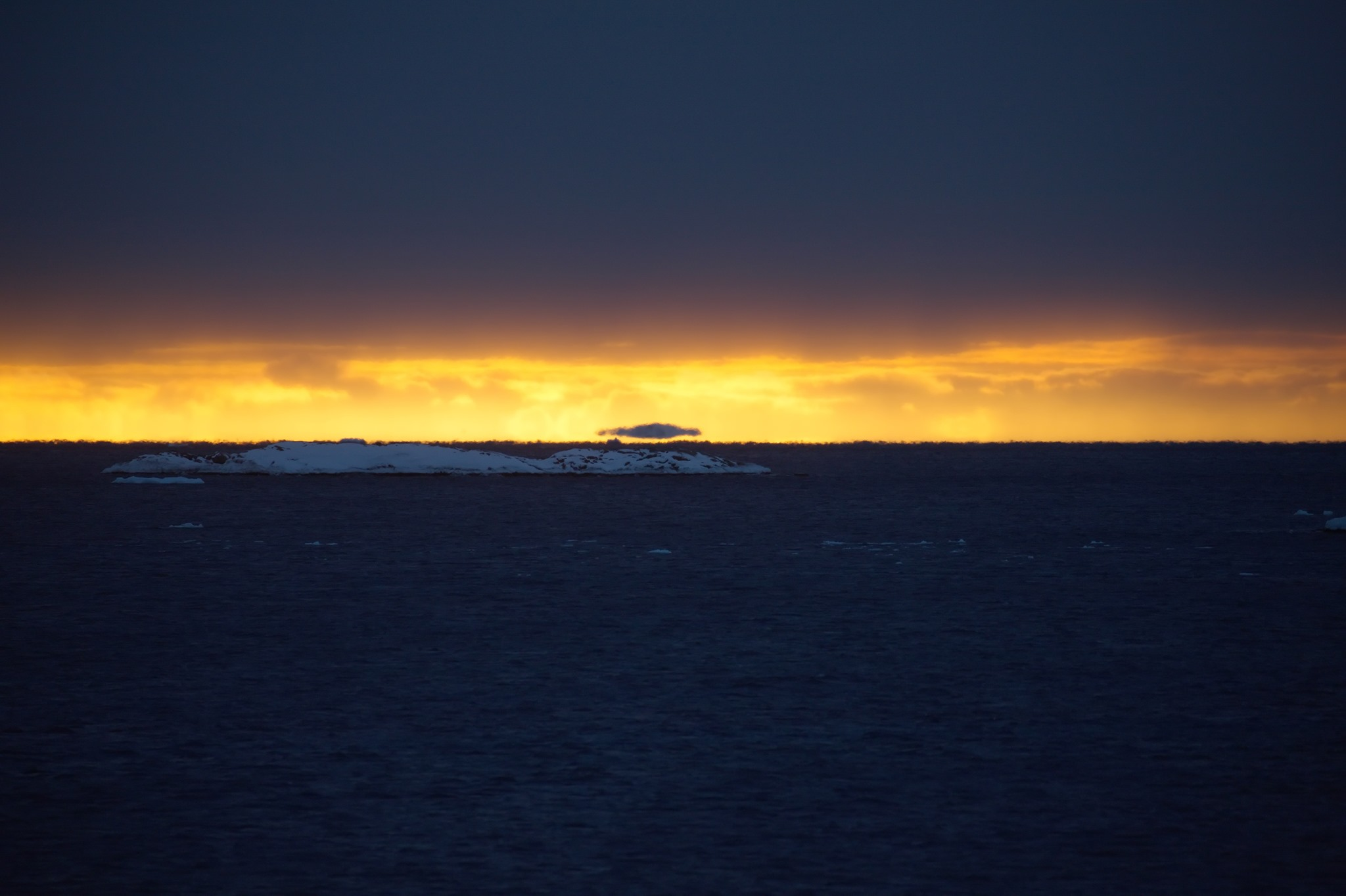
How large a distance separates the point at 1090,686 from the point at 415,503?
89984 mm

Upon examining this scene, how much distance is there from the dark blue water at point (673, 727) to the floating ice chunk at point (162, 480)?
9700 centimetres

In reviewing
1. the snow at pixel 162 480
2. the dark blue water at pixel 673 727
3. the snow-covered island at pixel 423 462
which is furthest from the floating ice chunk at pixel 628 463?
the dark blue water at pixel 673 727

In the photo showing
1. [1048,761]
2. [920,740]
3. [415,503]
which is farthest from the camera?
[415,503]

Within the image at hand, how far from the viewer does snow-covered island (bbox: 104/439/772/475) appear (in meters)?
177

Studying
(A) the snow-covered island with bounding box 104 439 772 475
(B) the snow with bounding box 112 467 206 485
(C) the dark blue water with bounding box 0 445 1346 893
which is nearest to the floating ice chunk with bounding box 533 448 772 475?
(A) the snow-covered island with bounding box 104 439 772 475

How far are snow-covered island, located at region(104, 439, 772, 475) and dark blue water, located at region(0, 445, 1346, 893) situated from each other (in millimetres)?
124608

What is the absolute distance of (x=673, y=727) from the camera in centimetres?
2105

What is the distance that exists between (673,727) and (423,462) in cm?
16644

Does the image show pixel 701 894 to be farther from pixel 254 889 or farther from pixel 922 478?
pixel 922 478

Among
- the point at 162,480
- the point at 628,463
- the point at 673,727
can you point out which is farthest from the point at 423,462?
the point at 673,727

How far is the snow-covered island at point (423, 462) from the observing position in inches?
6978

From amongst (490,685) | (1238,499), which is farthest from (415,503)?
(490,685)

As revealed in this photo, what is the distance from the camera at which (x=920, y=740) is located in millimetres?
20156

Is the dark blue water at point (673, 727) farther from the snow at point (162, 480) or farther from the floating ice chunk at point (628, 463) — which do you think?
the floating ice chunk at point (628, 463)
